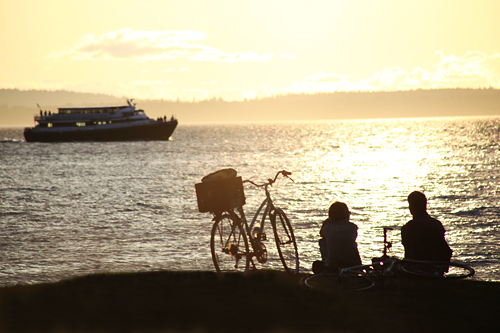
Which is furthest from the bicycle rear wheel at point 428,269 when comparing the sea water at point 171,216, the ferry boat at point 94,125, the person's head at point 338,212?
the ferry boat at point 94,125

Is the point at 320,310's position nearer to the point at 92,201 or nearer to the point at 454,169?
the point at 92,201

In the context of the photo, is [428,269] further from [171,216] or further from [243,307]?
[171,216]

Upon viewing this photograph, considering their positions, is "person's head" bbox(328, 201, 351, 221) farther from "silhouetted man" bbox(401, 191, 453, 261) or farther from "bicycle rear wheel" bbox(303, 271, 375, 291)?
"silhouetted man" bbox(401, 191, 453, 261)

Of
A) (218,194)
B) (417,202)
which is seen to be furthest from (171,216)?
(417,202)

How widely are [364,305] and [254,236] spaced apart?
6.92ft

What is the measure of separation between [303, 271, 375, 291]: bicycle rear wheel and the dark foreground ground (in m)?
0.13

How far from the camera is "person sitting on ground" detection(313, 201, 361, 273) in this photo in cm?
620

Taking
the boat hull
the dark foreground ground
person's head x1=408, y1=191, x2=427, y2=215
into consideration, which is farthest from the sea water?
the boat hull

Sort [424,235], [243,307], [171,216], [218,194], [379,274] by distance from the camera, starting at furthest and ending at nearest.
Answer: [171,216] < [218,194] < [424,235] < [379,274] < [243,307]

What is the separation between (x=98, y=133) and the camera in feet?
328

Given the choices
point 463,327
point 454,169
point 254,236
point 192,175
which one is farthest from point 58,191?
point 454,169

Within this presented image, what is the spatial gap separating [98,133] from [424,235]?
9970 cm

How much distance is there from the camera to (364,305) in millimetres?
5473

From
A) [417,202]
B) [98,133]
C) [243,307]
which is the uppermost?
[98,133]
